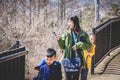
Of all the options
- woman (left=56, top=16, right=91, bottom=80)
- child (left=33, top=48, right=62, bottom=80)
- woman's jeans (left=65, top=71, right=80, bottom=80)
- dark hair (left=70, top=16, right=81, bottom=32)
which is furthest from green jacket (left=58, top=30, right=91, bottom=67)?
child (left=33, top=48, right=62, bottom=80)

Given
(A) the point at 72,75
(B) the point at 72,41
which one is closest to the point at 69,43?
(B) the point at 72,41

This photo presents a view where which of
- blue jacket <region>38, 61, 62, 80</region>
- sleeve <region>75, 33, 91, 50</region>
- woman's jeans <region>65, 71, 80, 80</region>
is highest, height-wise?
sleeve <region>75, 33, 91, 50</region>

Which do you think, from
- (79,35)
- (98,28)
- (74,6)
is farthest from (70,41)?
(74,6)

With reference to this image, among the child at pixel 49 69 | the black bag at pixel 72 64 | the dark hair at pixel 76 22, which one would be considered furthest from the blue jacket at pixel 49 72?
the dark hair at pixel 76 22

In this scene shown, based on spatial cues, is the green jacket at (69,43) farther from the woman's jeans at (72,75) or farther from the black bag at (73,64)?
the woman's jeans at (72,75)

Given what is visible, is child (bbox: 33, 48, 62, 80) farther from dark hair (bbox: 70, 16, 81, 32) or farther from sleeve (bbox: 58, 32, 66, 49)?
dark hair (bbox: 70, 16, 81, 32)

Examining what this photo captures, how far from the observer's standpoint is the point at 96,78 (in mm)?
8945

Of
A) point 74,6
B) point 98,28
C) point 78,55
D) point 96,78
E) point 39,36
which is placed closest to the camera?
point 78,55

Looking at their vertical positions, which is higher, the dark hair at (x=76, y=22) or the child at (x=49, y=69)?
the dark hair at (x=76, y=22)

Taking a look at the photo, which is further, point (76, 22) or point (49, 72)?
point (76, 22)

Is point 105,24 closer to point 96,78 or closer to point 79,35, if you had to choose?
point 96,78

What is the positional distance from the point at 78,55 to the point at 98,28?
3.68 m

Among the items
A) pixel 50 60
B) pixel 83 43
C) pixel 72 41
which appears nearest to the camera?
pixel 50 60

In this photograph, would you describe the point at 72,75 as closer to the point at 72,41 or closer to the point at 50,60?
the point at 72,41
